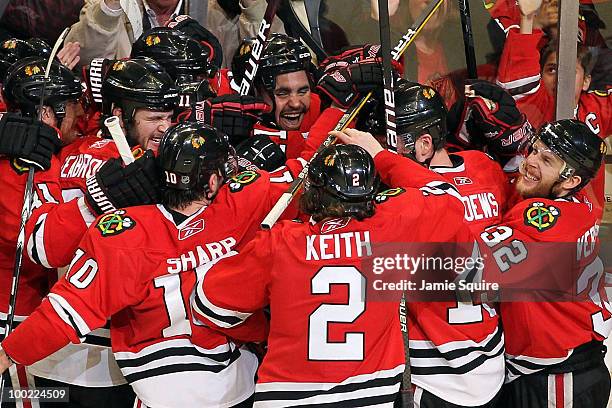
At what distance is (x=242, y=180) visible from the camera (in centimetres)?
291

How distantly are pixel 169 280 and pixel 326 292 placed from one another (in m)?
0.52

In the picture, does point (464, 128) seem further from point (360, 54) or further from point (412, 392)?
point (412, 392)

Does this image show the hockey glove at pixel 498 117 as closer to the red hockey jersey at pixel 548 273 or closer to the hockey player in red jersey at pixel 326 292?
the red hockey jersey at pixel 548 273

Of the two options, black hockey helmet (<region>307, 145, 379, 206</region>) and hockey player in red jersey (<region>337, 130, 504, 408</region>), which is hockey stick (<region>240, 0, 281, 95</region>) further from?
black hockey helmet (<region>307, 145, 379, 206</region>)

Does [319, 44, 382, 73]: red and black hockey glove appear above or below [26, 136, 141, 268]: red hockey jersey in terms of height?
above

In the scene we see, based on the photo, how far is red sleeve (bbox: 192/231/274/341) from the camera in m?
2.53

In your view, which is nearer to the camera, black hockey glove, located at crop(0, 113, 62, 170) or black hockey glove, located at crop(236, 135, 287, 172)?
black hockey glove, located at crop(0, 113, 62, 170)

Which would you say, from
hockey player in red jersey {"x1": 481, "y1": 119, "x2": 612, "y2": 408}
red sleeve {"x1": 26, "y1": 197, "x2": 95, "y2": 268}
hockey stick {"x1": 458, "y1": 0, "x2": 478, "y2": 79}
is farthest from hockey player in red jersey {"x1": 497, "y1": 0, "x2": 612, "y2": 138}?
red sleeve {"x1": 26, "y1": 197, "x2": 95, "y2": 268}

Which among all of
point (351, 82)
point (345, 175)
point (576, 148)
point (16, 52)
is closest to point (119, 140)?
point (345, 175)

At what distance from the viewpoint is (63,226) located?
2.90 metres

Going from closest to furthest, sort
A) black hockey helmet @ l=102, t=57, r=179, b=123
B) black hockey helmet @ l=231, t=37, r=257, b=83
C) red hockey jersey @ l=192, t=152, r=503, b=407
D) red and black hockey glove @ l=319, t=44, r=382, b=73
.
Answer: red hockey jersey @ l=192, t=152, r=503, b=407 < black hockey helmet @ l=102, t=57, r=179, b=123 < red and black hockey glove @ l=319, t=44, r=382, b=73 < black hockey helmet @ l=231, t=37, r=257, b=83

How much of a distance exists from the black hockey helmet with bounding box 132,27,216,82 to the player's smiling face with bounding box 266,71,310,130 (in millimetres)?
326

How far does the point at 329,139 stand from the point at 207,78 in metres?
0.97

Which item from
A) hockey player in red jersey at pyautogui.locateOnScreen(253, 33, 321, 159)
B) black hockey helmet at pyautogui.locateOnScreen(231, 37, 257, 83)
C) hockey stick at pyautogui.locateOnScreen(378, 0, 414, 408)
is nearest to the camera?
hockey stick at pyautogui.locateOnScreen(378, 0, 414, 408)
